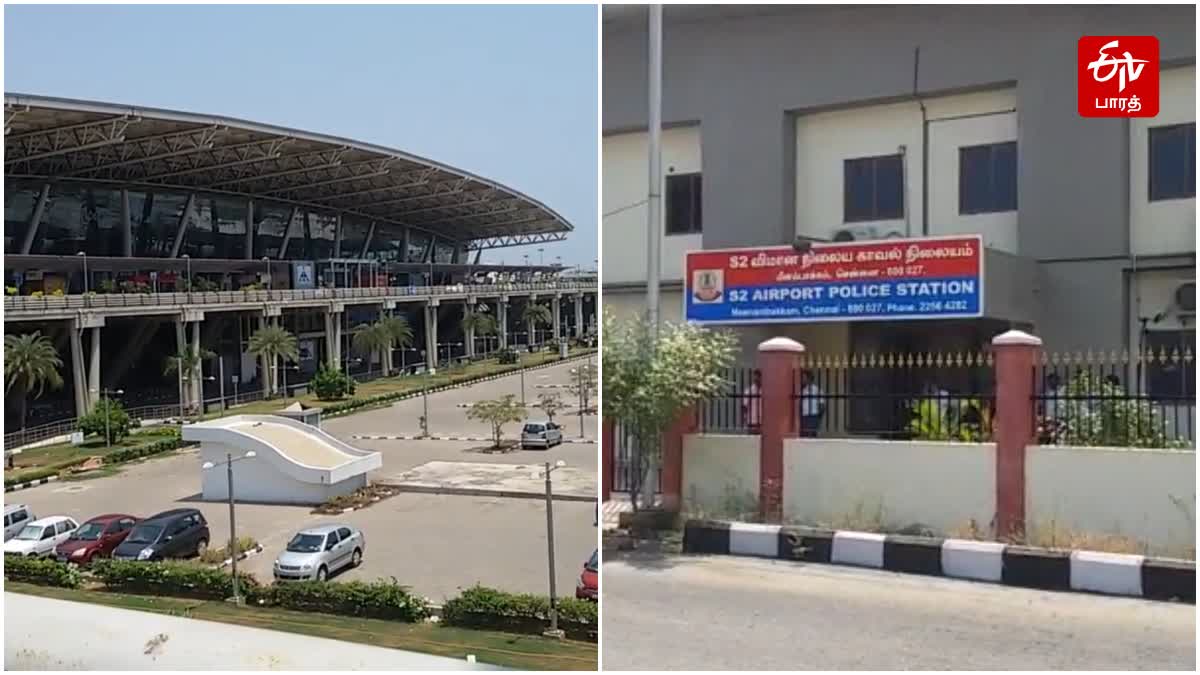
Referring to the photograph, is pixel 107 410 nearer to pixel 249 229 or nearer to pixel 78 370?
pixel 78 370

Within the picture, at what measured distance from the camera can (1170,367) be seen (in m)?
3.18

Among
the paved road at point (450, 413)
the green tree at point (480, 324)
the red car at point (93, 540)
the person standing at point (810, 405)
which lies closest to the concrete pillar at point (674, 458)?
the paved road at point (450, 413)

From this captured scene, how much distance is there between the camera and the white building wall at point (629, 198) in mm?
2227

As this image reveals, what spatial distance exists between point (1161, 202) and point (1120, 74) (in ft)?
3.35

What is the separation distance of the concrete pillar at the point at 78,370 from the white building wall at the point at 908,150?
179 cm

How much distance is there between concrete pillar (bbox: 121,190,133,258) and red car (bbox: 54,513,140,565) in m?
0.64

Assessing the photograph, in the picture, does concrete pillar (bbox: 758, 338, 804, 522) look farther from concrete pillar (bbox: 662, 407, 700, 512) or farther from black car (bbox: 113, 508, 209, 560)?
black car (bbox: 113, 508, 209, 560)

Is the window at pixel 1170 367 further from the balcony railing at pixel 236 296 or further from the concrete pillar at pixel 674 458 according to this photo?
the balcony railing at pixel 236 296

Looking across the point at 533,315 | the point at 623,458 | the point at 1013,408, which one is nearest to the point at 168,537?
the point at 533,315

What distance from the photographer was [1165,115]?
108 inches

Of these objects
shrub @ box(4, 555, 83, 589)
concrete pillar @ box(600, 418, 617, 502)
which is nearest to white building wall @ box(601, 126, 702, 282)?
concrete pillar @ box(600, 418, 617, 502)

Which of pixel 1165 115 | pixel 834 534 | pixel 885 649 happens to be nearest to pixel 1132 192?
pixel 1165 115

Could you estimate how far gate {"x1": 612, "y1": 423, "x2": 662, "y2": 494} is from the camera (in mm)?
2455

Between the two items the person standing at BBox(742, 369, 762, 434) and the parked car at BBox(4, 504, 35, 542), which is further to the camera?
the person standing at BBox(742, 369, 762, 434)
